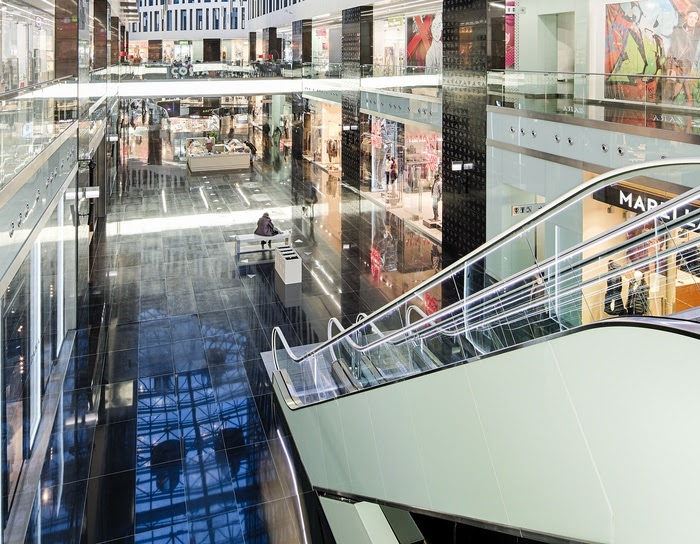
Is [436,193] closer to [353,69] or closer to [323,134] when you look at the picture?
[353,69]

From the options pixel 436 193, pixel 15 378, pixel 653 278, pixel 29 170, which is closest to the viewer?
pixel 653 278

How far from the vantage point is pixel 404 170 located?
21219 millimetres

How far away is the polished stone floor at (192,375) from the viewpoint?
639 centimetres

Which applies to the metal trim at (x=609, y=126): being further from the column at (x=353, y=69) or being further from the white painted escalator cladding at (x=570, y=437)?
the column at (x=353, y=69)

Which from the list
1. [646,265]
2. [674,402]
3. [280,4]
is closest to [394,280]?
[646,265]

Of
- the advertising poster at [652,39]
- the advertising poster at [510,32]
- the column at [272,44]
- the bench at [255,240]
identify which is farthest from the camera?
the column at [272,44]

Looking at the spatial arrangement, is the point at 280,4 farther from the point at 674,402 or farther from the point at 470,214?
the point at 674,402

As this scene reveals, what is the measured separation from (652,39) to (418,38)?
14829 millimetres

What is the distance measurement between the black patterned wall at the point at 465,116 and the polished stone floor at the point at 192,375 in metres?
1.27

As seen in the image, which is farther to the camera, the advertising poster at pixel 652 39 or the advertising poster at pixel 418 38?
the advertising poster at pixel 418 38

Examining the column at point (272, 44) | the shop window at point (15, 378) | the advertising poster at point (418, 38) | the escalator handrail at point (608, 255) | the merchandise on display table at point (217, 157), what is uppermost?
the column at point (272, 44)

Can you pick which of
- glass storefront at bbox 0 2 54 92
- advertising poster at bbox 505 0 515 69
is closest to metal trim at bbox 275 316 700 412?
glass storefront at bbox 0 2 54 92

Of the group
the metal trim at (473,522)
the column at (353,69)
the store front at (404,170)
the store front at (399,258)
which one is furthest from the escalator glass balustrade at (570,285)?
the column at (353,69)

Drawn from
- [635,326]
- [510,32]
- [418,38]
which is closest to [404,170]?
[510,32]
